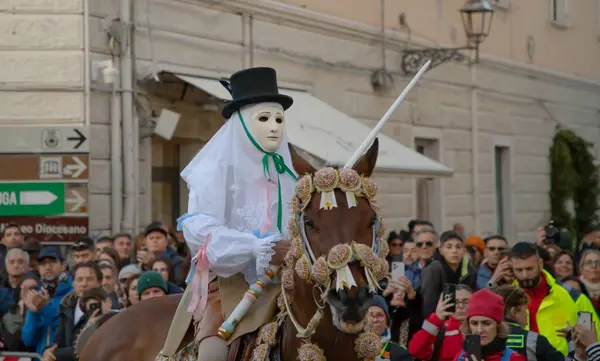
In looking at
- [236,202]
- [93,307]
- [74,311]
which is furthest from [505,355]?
[74,311]

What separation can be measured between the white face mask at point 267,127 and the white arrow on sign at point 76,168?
26.2ft

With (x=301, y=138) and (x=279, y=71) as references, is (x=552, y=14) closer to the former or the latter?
(x=279, y=71)

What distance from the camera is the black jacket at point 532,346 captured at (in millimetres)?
8312

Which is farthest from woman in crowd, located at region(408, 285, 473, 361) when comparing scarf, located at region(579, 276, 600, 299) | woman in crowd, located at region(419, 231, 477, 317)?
scarf, located at region(579, 276, 600, 299)

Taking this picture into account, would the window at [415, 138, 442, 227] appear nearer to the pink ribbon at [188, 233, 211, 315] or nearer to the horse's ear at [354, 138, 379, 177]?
the pink ribbon at [188, 233, 211, 315]

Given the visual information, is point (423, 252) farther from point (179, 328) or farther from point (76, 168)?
point (179, 328)

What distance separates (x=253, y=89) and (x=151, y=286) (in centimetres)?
325

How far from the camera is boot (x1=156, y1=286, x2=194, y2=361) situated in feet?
22.7

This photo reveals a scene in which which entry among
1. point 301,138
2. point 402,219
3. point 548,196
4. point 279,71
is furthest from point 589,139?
point 301,138

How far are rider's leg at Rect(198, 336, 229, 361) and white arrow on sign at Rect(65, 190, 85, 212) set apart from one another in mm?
8432

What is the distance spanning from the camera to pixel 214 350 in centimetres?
640

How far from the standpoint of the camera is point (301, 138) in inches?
619

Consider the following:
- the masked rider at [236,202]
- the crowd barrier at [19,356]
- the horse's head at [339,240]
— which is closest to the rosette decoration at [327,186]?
the horse's head at [339,240]

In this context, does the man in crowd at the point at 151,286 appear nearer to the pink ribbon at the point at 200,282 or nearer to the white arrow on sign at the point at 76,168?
the pink ribbon at the point at 200,282
